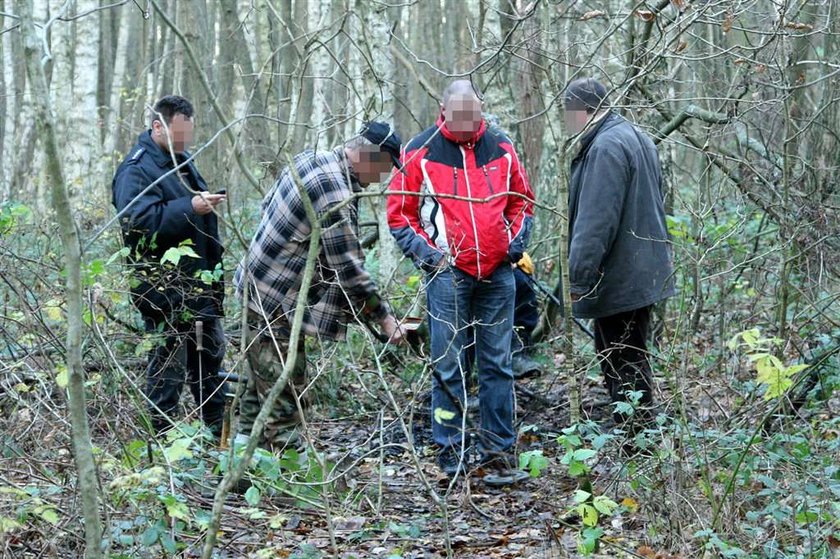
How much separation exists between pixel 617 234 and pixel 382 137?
153 cm

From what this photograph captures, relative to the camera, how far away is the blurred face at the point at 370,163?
528 cm

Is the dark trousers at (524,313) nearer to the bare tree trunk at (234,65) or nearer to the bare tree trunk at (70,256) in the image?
the bare tree trunk at (70,256)

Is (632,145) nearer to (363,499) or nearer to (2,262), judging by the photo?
(363,499)

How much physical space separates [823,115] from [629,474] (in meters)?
3.57

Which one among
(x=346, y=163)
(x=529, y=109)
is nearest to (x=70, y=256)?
(x=346, y=163)

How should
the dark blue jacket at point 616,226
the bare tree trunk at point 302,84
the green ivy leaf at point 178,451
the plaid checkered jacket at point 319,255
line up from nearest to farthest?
1. the green ivy leaf at point 178,451
2. the bare tree trunk at point 302,84
3. the plaid checkered jacket at point 319,255
4. the dark blue jacket at point 616,226

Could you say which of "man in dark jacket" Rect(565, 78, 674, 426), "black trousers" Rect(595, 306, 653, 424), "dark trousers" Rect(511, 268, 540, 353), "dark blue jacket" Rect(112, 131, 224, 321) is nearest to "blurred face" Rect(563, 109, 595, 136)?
"man in dark jacket" Rect(565, 78, 674, 426)

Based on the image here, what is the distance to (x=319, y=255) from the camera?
540 cm

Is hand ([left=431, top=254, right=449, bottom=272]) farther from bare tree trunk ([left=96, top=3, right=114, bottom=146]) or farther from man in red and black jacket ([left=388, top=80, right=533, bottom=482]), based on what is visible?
bare tree trunk ([left=96, top=3, right=114, bottom=146])

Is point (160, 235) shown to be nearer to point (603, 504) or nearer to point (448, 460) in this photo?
point (448, 460)

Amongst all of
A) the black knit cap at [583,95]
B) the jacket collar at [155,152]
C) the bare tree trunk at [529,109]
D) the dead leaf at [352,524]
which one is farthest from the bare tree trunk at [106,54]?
the dead leaf at [352,524]

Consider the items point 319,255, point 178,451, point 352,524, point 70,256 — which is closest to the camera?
point 70,256

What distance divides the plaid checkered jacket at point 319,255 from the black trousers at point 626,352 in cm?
140

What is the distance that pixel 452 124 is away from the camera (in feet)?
18.4
